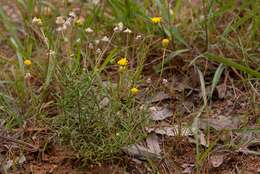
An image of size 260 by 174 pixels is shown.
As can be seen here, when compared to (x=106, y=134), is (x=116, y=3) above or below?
above

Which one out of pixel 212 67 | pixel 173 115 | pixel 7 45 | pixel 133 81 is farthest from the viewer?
pixel 7 45


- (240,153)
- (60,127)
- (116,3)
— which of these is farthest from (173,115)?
(116,3)

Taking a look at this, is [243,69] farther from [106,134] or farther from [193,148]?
[106,134]

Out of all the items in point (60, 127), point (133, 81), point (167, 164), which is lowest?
point (167, 164)

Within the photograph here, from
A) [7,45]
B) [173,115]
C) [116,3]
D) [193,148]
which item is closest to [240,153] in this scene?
[193,148]

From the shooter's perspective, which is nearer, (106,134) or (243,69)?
(106,134)

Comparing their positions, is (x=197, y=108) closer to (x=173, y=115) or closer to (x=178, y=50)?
(x=173, y=115)

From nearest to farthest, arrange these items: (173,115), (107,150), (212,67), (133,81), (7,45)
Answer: (107,150)
(133,81)
(173,115)
(212,67)
(7,45)

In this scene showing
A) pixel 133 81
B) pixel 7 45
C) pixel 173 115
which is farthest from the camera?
pixel 7 45

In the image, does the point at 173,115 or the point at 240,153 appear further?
the point at 173,115
